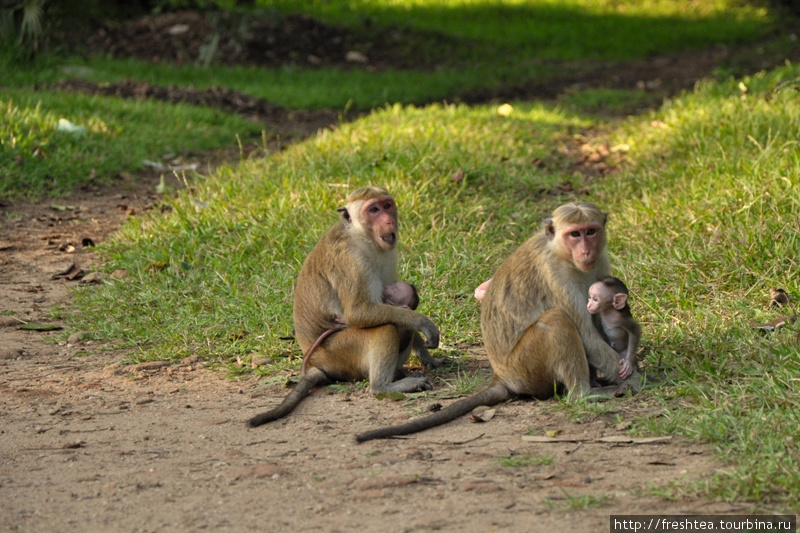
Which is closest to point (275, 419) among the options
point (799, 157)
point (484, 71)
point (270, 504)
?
point (270, 504)

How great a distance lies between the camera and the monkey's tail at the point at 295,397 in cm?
466

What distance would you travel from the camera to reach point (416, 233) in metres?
7.35

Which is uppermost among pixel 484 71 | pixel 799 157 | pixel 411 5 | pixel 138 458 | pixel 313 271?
pixel 411 5

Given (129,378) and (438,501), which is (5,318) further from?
(438,501)

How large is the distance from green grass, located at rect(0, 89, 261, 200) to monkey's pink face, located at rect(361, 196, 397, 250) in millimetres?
5323

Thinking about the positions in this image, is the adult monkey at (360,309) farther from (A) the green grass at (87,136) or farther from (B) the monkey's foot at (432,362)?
(A) the green grass at (87,136)

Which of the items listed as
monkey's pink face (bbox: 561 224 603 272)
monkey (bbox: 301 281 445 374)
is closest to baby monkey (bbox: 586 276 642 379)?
monkey's pink face (bbox: 561 224 603 272)

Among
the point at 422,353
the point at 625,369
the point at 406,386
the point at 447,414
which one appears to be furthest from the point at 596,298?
the point at 422,353

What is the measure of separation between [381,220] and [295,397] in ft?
3.23

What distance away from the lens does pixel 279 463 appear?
13.7ft

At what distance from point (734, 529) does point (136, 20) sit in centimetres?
1758

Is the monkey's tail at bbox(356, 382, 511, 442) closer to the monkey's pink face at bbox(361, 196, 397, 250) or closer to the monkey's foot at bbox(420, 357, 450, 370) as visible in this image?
the monkey's foot at bbox(420, 357, 450, 370)

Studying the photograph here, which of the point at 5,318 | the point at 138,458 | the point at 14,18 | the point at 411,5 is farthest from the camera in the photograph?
the point at 411,5

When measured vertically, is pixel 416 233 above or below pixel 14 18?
below
